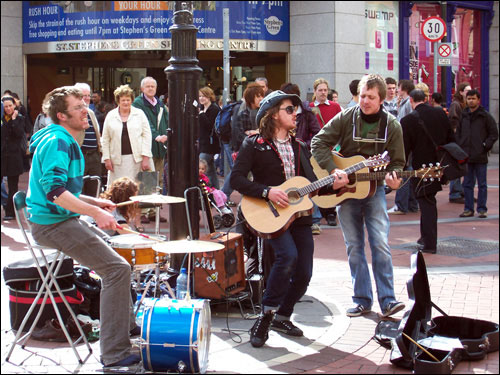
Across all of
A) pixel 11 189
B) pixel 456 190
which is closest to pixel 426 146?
pixel 456 190

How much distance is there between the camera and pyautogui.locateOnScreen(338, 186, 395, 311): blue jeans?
6281mm

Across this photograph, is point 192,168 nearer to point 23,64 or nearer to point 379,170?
point 379,170

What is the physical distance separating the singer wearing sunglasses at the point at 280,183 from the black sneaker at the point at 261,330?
47 mm

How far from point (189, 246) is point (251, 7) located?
48.4 feet

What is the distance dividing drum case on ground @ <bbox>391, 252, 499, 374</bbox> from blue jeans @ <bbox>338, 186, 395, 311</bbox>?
0.79 metres

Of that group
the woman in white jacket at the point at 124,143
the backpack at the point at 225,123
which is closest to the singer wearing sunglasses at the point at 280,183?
the woman in white jacket at the point at 124,143

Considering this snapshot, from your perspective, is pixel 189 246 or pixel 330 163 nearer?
pixel 189 246

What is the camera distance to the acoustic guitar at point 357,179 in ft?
20.1

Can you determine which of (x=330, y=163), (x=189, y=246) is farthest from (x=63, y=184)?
(x=330, y=163)

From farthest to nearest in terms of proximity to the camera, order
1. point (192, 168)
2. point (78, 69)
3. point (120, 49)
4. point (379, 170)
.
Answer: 1. point (78, 69)
2. point (120, 49)
3. point (192, 168)
4. point (379, 170)

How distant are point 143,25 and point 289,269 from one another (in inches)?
546

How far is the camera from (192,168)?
6.53 metres

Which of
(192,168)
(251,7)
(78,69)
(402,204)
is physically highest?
(251,7)

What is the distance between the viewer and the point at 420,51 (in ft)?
68.9
